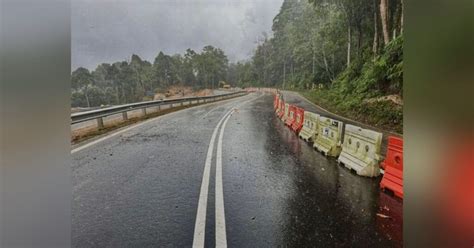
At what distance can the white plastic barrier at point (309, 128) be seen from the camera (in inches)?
93.9

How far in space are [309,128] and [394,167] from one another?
0.72m

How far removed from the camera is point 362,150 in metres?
2.14

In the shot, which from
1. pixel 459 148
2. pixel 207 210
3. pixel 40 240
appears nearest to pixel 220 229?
pixel 207 210

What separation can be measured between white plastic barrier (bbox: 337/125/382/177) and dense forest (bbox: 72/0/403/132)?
0.13m

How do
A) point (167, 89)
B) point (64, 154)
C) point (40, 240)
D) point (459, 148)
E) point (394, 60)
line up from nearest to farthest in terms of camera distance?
point (459, 148) → point (40, 240) → point (64, 154) → point (394, 60) → point (167, 89)

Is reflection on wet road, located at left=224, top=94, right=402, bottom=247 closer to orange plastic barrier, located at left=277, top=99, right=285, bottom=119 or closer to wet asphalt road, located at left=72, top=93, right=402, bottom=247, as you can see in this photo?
wet asphalt road, located at left=72, top=93, right=402, bottom=247

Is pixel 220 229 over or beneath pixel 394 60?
beneath

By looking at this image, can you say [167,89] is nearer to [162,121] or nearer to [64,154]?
[162,121]

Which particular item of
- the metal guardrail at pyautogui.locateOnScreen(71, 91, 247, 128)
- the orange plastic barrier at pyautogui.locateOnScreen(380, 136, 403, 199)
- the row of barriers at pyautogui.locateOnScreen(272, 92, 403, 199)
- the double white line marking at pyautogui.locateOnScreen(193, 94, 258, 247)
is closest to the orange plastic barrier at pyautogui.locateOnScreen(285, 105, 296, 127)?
the row of barriers at pyautogui.locateOnScreen(272, 92, 403, 199)

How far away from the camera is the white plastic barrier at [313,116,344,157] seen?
2.25m

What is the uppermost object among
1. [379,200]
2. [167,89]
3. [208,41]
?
[208,41]

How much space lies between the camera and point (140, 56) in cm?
208

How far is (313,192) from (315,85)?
0.77 meters

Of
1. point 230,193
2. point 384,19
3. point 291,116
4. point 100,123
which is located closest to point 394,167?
point 291,116
